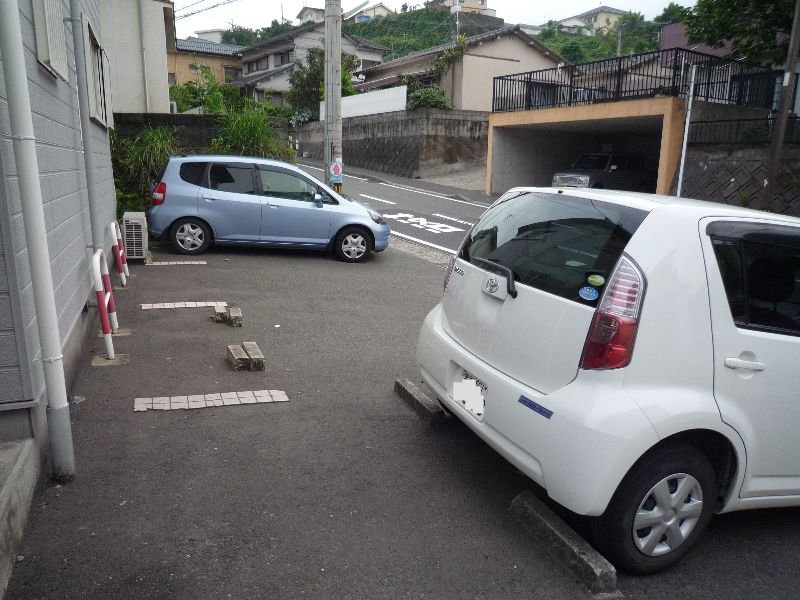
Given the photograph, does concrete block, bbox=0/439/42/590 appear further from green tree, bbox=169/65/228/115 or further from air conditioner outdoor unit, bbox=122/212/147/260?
green tree, bbox=169/65/228/115

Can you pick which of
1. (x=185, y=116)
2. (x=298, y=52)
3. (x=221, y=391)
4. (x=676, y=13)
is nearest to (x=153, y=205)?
(x=185, y=116)

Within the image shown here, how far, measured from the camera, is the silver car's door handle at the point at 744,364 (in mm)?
2936

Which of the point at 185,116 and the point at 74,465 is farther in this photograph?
the point at 185,116

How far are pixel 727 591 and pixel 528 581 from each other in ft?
3.00

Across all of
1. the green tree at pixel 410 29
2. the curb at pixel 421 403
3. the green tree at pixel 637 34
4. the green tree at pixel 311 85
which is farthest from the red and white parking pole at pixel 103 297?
the green tree at pixel 410 29

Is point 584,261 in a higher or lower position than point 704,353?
higher

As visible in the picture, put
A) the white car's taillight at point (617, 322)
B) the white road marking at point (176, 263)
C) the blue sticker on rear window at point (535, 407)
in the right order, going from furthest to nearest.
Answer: the white road marking at point (176, 263), the blue sticker on rear window at point (535, 407), the white car's taillight at point (617, 322)

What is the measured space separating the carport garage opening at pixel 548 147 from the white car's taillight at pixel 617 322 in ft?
63.0

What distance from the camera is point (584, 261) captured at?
9.95ft

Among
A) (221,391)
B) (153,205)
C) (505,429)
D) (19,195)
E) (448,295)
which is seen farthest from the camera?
(153,205)

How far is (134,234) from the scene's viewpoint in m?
9.42

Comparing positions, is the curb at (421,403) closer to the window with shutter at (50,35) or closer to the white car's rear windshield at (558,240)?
the white car's rear windshield at (558,240)

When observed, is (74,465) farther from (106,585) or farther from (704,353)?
(704,353)

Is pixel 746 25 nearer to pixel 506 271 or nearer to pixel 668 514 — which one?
pixel 506 271
